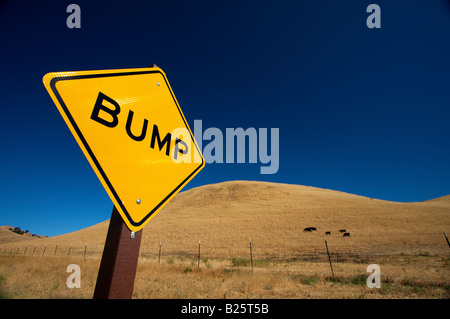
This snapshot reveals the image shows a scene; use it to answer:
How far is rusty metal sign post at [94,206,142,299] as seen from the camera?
1.07m

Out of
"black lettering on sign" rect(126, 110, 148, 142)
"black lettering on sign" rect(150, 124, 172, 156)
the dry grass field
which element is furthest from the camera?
Answer: the dry grass field

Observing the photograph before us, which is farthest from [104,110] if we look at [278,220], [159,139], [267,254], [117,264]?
[278,220]

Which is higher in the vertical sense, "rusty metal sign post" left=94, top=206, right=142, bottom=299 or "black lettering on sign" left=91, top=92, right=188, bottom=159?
"black lettering on sign" left=91, top=92, right=188, bottom=159

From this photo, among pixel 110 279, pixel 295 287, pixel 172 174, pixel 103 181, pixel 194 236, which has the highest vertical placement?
pixel 194 236

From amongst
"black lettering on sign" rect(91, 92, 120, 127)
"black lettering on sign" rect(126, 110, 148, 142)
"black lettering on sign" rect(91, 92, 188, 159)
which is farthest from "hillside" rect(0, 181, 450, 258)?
"black lettering on sign" rect(91, 92, 120, 127)

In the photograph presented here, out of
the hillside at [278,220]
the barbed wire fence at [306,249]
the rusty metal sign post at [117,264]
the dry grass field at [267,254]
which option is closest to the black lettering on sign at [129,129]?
the rusty metal sign post at [117,264]

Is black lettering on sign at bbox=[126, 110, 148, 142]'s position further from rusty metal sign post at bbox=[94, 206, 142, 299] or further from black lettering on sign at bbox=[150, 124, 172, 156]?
rusty metal sign post at bbox=[94, 206, 142, 299]

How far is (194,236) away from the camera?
34156 mm

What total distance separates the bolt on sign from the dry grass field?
6.94m

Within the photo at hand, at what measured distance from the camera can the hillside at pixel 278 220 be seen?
29281 mm

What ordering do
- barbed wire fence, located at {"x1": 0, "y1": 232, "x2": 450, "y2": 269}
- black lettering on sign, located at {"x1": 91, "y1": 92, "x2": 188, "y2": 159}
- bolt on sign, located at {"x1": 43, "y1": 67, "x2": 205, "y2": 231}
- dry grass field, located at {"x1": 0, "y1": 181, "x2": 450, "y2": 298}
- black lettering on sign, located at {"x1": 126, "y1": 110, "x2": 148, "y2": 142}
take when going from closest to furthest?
bolt on sign, located at {"x1": 43, "y1": 67, "x2": 205, "y2": 231}
black lettering on sign, located at {"x1": 91, "y1": 92, "x2": 188, "y2": 159}
black lettering on sign, located at {"x1": 126, "y1": 110, "x2": 148, "y2": 142}
dry grass field, located at {"x1": 0, "y1": 181, "x2": 450, "y2": 298}
barbed wire fence, located at {"x1": 0, "y1": 232, "x2": 450, "y2": 269}
